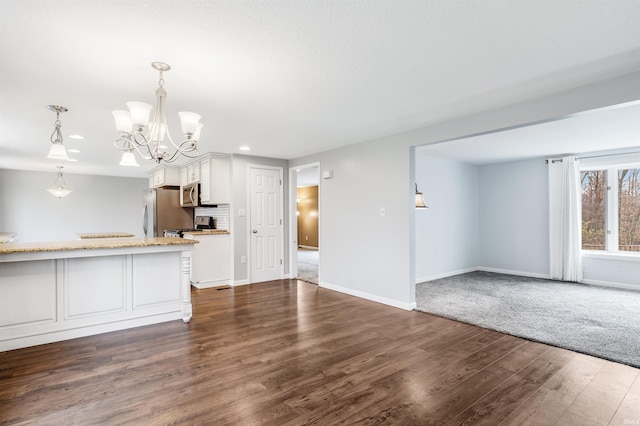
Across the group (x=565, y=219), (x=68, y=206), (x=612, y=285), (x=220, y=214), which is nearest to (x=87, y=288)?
(x=220, y=214)

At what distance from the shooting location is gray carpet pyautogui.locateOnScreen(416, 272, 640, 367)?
3.10 meters

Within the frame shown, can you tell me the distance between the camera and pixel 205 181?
5711 mm

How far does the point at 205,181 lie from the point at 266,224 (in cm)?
132

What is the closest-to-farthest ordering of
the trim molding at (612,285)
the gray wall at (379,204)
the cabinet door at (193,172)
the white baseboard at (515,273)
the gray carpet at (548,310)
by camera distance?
the gray carpet at (548,310)
the gray wall at (379,204)
the trim molding at (612,285)
the cabinet door at (193,172)
the white baseboard at (515,273)

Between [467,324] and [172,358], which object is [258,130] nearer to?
[172,358]

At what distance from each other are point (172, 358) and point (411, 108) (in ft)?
10.7

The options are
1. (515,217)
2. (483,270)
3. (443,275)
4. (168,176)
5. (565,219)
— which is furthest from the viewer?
(483,270)

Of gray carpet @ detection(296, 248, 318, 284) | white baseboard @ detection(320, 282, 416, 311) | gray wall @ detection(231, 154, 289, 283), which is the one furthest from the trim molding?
gray wall @ detection(231, 154, 289, 283)

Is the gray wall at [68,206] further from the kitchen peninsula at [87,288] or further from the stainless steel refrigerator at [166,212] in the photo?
the kitchen peninsula at [87,288]

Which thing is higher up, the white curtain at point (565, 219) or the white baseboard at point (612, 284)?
the white curtain at point (565, 219)

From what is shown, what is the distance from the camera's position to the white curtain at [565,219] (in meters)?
5.73

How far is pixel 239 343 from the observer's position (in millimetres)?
3082

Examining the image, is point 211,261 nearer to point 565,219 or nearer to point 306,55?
point 306,55

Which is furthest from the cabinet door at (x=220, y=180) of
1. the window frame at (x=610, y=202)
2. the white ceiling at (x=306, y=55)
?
the window frame at (x=610, y=202)
